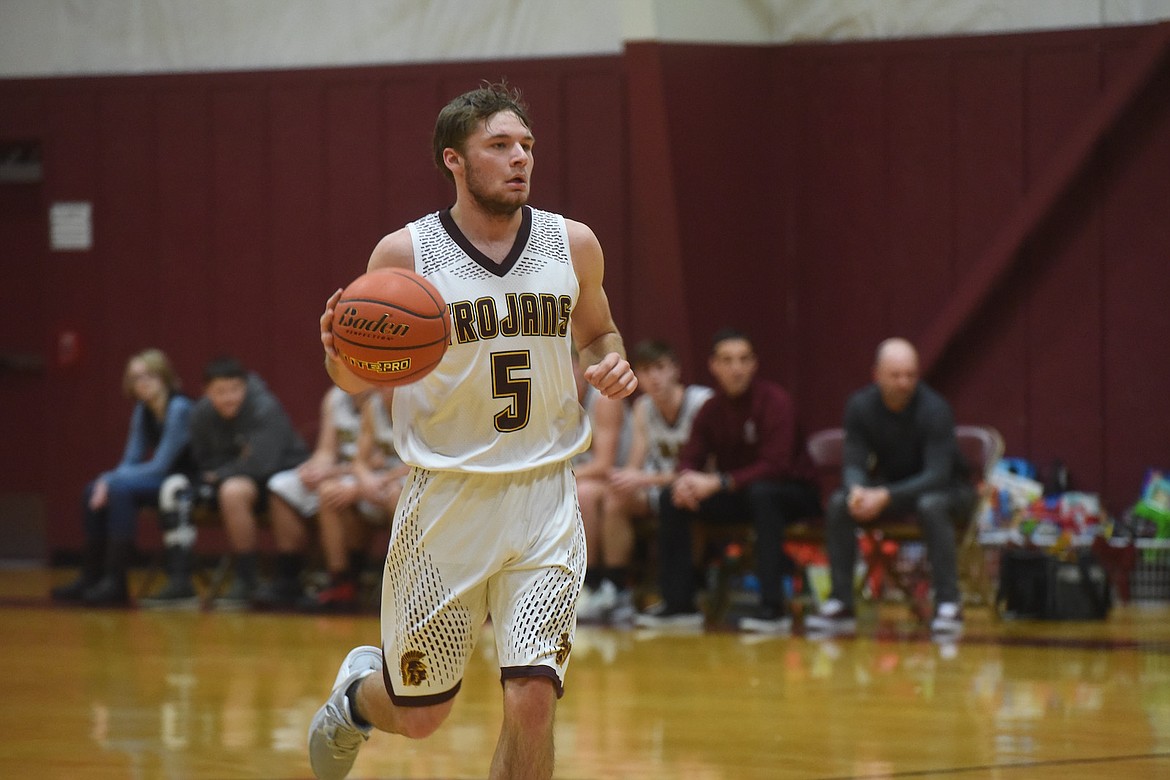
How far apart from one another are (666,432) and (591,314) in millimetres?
4808

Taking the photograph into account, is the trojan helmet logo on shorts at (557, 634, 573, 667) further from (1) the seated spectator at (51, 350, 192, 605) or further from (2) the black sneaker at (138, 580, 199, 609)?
(1) the seated spectator at (51, 350, 192, 605)

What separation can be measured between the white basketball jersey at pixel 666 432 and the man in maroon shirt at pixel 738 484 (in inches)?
→ 12.5

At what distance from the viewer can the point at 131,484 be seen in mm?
9555

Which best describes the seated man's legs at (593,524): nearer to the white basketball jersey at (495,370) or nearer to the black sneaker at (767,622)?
the black sneaker at (767,622)

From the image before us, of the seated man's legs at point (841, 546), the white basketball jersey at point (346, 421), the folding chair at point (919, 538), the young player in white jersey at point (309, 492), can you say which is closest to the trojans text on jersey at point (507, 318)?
the seated man's legs at point (841, 546)

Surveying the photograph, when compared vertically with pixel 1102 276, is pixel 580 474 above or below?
below

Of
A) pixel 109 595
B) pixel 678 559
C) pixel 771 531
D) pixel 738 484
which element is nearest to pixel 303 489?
pixel 109 595

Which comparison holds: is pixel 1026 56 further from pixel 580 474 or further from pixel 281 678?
pixel 281 678

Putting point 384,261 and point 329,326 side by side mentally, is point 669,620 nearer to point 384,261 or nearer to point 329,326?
point 384,261

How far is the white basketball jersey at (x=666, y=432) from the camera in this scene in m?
8.77

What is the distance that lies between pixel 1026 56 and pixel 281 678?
601cm

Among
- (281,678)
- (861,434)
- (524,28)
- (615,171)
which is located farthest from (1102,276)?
(281,678)

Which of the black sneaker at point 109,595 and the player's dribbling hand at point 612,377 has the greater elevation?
the player's dribbling hand at point 612,377

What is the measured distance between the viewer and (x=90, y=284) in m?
11.4
